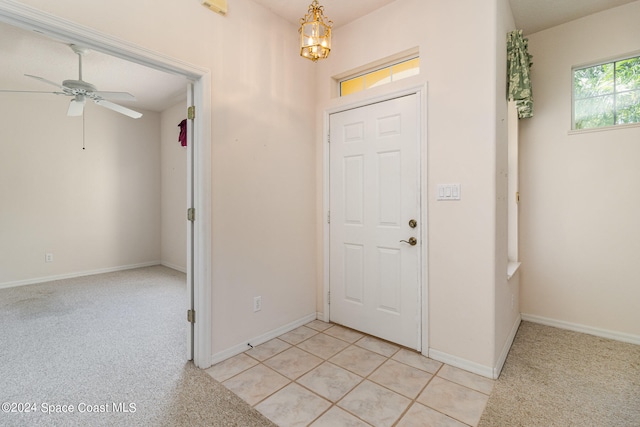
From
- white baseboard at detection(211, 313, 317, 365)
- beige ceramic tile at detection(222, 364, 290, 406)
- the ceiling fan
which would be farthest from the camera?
the ceiling fan

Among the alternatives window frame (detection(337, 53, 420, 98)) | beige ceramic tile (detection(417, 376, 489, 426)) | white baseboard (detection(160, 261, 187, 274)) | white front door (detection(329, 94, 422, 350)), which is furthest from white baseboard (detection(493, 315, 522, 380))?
white baseboard (detection(160, 261, 187, 274))

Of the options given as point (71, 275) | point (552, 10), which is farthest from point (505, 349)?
point (71, 275)

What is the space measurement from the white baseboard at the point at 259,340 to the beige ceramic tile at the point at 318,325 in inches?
1.8

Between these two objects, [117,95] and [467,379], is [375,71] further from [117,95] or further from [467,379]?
[117,95]

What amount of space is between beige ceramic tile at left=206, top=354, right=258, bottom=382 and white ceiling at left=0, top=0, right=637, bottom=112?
2.57m

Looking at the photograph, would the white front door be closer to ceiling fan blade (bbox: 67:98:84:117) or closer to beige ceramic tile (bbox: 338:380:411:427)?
beige ceramic tile (bbox: 338:380:411:427)

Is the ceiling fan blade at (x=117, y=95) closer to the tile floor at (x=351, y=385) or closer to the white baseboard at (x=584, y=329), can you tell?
the tile floor at (x=351, y=385)

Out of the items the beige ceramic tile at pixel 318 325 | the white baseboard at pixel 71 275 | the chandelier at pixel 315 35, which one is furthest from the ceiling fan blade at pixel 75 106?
the beige ceramic tile at pixel 318 325

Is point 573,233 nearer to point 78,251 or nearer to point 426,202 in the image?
point 426,202

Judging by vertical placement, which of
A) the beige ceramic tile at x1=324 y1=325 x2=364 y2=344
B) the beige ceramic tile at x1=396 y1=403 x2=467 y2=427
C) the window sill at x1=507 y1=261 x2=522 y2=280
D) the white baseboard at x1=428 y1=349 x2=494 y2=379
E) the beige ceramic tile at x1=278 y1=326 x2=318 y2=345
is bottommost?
the beige ceramic tile at x1=396 y1=403 x2=467 y2=427

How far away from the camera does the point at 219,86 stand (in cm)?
218

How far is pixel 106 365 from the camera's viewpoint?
2.12 meters

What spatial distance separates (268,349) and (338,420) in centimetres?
96

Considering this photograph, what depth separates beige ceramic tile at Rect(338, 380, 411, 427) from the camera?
161 cm
